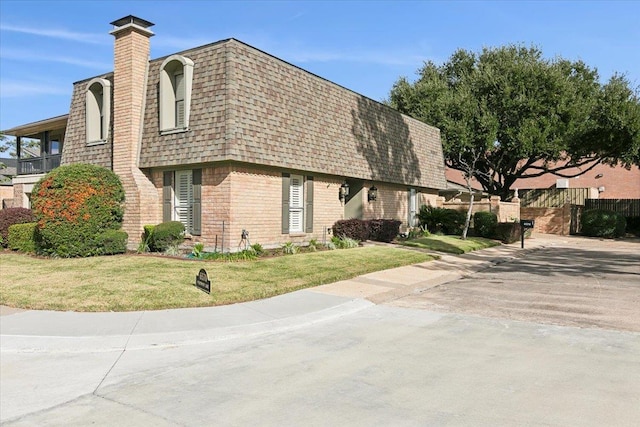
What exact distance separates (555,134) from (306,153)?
18878 millimetres

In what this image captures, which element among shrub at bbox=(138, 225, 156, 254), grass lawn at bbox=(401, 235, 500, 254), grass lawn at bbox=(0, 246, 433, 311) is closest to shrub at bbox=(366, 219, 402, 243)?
grass lawn at bbox=(401, 235, 500, 254)

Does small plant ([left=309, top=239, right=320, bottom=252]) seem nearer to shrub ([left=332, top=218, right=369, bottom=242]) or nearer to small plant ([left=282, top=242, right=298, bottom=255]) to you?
small plant ([left=282, top=242, right=298, bottom=255])

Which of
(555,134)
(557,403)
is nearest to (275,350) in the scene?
(557,403)

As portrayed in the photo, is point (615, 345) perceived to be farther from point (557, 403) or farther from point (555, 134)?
point (555, 134)

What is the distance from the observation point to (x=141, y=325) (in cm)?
712

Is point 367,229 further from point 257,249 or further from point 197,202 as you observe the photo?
point 197,202

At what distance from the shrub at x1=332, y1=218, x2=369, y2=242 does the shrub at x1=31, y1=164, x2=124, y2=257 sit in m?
7.97

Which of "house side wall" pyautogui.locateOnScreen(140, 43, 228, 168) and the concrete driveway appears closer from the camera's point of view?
the concrete driveway

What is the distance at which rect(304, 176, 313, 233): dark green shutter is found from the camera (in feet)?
55.1

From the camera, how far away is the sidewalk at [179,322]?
6.43m

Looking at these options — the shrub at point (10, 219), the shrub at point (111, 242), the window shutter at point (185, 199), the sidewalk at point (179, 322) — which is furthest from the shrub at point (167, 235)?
the shrub at point (10, 219)

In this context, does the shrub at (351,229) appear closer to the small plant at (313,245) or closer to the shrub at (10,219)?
the small plant at (313,245)

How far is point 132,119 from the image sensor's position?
15.6 meters

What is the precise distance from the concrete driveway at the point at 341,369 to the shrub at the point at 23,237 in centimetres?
915
